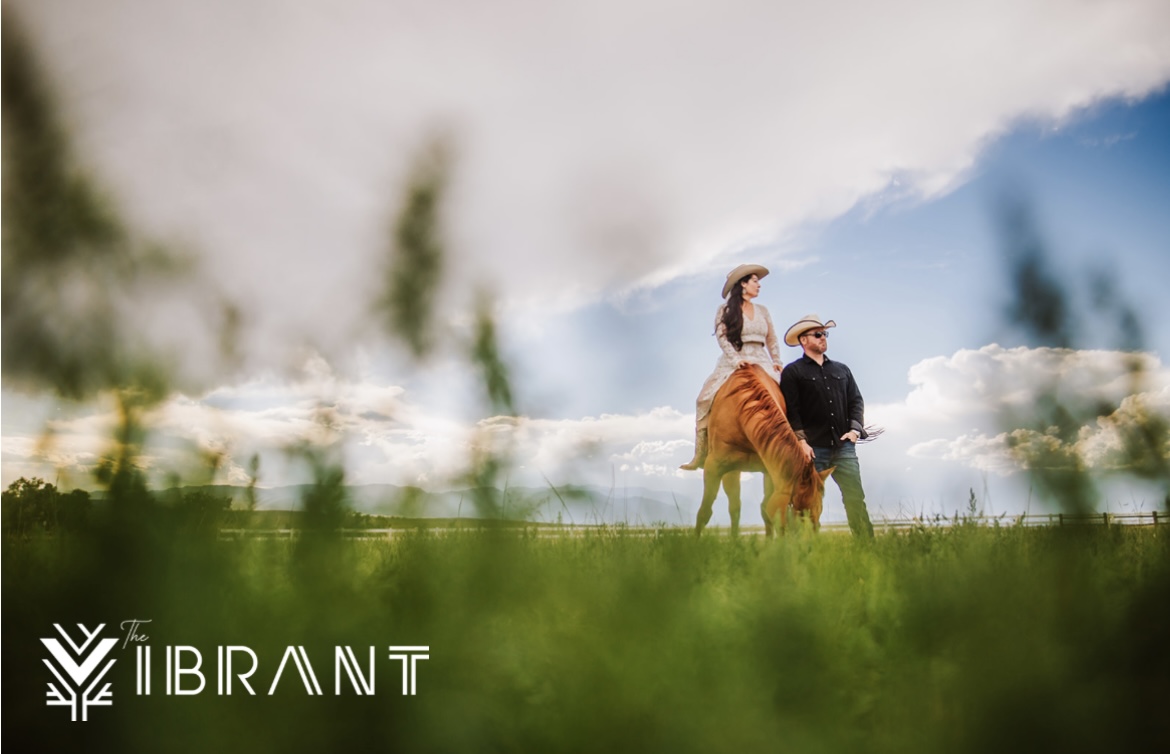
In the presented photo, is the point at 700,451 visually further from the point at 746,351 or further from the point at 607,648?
the point at 607,648

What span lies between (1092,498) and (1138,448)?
0.53ft

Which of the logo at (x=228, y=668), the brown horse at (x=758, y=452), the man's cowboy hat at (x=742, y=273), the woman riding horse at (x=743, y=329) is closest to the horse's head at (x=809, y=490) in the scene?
the brown horse at (x=758, y=452)

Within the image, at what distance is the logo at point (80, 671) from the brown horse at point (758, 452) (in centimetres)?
355

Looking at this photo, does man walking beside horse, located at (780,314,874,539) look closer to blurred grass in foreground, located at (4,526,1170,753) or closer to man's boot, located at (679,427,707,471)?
man's boot, located at (679,427,707,471)

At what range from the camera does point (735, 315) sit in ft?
18.3

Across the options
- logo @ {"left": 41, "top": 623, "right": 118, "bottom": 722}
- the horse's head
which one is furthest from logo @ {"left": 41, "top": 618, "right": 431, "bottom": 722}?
the horse's head

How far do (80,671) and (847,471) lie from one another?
4.93 meters

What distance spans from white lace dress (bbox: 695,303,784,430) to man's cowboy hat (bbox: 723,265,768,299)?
0.54 ft

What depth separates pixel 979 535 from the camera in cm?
284

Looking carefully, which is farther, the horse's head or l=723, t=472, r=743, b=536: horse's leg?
l=723, t=472, r=743, b=536: horse's leg

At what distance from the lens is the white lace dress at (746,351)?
5.57 meters

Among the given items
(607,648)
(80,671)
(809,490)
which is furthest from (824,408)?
(80,671)

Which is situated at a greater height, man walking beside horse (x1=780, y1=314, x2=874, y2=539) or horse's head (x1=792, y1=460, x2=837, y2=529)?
man walking beside horse (x1=780, y1=314, x2=874, y2=539)

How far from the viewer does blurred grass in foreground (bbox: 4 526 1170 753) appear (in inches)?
62.0
